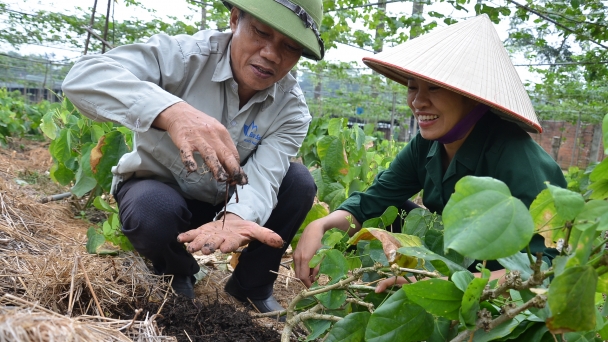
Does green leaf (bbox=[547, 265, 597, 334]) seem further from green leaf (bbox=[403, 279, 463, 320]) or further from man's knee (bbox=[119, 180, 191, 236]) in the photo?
man's knee (bbox=[119, 180, 191, 236])

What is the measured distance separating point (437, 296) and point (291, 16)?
3.49 feet

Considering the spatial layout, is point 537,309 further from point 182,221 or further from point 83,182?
point 83,182

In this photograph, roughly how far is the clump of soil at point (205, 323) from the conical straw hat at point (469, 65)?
2.55 feet

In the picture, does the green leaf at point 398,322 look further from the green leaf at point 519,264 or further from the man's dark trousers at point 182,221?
the man's dark trousers at point 182,221

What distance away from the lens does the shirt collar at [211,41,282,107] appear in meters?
1.78

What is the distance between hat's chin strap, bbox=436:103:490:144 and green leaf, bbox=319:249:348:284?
0.54 metres

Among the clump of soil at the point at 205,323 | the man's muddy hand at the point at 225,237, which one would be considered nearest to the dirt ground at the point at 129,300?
the clump of soil at the point at 205,323

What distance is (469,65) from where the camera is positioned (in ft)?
4.57

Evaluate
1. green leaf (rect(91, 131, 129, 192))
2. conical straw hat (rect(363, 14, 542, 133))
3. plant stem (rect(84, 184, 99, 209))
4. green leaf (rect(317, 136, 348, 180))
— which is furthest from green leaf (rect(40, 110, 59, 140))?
conical straw hat (rect(363, 14, 542, 133))

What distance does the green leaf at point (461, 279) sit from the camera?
34.2 inches

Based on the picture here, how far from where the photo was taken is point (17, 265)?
147 centimetres

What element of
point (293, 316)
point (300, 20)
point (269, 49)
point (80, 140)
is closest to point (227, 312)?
point (293, 316)

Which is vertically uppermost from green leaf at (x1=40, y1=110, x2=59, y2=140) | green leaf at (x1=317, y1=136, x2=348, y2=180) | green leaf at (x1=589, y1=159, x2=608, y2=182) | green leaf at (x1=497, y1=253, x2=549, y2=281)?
green leaf at (x1=589, y1=159, x2=608, y2=182)

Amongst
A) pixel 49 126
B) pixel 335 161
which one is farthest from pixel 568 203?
pixel 49 126
